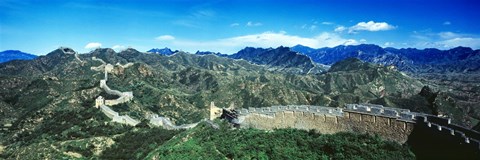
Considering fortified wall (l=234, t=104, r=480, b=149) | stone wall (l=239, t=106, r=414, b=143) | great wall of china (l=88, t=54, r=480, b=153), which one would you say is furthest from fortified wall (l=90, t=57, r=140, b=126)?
fortified wall (l=234, t=104, r=480, b=149)

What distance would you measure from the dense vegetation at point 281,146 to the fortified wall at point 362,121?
0.78 m

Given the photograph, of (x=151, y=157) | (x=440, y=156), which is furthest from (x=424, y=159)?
(x=151, y=157)

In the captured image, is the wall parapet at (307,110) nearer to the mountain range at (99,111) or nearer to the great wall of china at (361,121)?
the great wall of china at (361,121)

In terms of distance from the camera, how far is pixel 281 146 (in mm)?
31922

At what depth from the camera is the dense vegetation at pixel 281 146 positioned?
27.3 metres

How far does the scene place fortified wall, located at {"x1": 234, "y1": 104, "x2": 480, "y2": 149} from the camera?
24.9 metres

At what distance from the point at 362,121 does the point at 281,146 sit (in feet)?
19.9

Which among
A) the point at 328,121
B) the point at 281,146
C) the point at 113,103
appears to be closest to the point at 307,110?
the point at 328,121

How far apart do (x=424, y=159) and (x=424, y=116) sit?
2.71 metres

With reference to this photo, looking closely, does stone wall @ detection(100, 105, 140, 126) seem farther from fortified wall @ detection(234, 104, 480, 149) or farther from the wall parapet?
fortified wall @ detection(234, 104, 480, 149)

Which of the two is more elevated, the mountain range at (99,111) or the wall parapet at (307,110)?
the wall parapet at (307,110)

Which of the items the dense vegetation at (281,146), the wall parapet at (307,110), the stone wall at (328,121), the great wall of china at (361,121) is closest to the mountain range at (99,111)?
the dense vegetation at (281,146)

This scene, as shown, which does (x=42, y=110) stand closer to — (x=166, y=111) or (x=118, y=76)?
(x=166, y=111)

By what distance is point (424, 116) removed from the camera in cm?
2628
